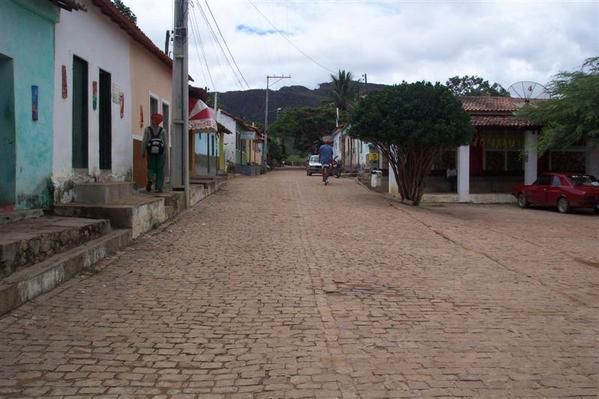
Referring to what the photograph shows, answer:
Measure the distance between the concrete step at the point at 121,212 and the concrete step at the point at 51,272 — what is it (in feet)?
2.45

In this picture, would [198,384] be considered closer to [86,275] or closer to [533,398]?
[533,398]

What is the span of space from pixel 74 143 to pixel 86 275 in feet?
12.8

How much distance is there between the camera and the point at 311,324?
543 centimetres

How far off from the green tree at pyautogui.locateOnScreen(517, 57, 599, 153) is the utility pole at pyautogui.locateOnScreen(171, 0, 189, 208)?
41.4 ft

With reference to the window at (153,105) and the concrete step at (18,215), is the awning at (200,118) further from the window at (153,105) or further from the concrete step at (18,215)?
the concrete step at (18,215)

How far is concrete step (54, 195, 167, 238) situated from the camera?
8789mm

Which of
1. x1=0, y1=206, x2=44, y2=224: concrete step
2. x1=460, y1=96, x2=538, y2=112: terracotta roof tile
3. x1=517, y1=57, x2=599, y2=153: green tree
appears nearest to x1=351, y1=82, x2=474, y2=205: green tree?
x1=517, y1=57, x2=599, y2=153: green tree

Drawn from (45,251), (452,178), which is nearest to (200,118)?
(45,251)

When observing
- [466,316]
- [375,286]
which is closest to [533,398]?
[466,316]

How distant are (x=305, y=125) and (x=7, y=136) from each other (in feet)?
196

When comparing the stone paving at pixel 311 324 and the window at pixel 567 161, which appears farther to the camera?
the window at pixel 567 161

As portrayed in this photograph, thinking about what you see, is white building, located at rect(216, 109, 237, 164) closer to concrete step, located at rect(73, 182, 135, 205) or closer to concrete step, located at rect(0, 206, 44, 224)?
concrete step, located at rect(73, 182, 135, 205)

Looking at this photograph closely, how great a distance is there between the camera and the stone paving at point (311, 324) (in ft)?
13.3

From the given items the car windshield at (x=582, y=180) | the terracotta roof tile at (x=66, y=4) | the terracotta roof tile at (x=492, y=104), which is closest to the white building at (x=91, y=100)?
the terracotta roof tile at (x=66, y=4)
